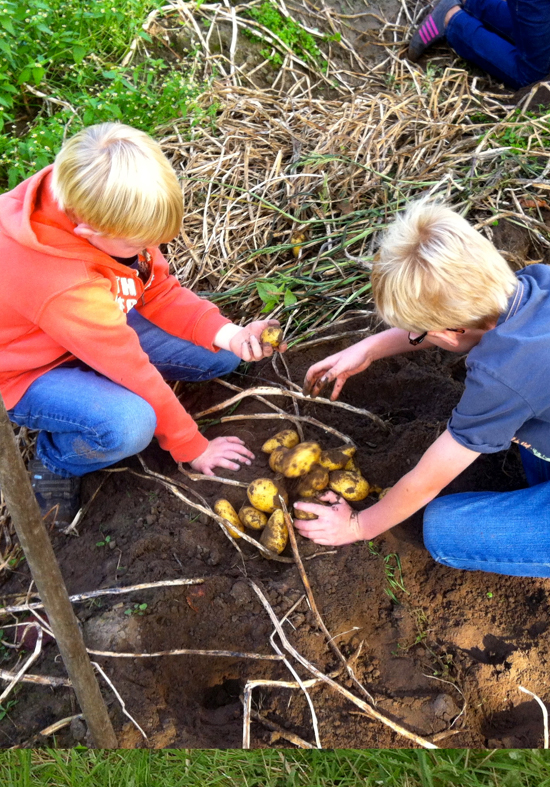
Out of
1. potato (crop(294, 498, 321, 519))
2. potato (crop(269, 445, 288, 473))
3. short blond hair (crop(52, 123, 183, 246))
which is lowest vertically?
potato (crop(294, 498, 321, 519))

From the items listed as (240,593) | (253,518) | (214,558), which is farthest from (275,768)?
(253,518)

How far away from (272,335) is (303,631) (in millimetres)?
1111

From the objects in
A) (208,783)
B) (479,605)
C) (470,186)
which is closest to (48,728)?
(208,783)

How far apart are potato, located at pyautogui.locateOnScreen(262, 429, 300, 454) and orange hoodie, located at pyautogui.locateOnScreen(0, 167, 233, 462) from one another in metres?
0.26

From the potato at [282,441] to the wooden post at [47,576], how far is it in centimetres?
113

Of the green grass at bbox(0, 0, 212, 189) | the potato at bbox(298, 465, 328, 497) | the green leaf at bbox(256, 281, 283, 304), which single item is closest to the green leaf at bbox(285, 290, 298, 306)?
the green leaf at bbox(256, 281, 283, 304)

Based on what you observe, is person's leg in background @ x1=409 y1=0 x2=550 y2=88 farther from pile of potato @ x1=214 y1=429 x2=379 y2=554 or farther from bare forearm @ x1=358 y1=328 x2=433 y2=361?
→ pile of potato @ x1=214 y1=429 x2=379 y2=554

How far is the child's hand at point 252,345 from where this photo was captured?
8.27ft

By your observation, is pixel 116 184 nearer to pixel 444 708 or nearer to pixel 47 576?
pixel 47 576

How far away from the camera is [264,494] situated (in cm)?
231

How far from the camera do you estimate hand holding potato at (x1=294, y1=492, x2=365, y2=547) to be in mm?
2215

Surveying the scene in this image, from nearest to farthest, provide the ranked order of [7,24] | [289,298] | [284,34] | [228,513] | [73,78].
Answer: [228,513], [289,298], [7,24], [73,78], [284,34]

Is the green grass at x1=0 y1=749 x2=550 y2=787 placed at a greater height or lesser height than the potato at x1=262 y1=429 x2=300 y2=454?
lesser

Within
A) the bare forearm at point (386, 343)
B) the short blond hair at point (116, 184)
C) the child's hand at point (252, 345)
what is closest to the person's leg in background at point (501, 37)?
the bare forearm at point (386, 343)
